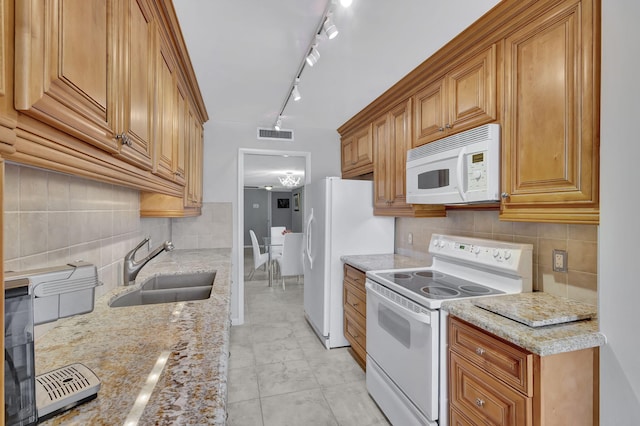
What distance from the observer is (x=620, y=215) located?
1146 mm

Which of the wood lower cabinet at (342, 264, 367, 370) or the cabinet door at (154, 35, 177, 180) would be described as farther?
the wood lower cabinet at (342, 264, 367, 370)

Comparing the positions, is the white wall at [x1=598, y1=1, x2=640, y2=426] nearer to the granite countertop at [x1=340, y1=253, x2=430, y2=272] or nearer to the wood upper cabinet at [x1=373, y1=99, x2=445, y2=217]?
the wood upper cabinet at [x1=373, y1=99, x2=445, y2=217]

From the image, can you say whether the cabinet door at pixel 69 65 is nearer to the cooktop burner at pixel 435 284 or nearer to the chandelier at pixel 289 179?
the cooktop burner at pixel 435 284

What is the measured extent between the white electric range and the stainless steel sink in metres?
1.22

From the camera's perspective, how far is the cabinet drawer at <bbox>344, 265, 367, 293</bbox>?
8.69 ft

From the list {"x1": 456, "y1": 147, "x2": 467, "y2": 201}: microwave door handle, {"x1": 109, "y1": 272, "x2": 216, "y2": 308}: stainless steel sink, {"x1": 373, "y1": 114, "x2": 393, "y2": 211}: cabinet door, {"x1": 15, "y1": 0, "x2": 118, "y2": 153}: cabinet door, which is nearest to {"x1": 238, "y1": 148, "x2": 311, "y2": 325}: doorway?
{"x1": 373, "y1": 114, "x2": 393, "y2": 211}: cabinet door

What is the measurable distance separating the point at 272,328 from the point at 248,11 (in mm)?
3145

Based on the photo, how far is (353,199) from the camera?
123 inches

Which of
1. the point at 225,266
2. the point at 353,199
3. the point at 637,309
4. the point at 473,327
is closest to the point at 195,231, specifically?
the point at 225,266

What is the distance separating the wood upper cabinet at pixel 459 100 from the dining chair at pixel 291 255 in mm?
3199

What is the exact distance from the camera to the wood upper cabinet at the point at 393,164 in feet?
8.17

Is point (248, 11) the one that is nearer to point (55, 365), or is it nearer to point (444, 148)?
point (444, 148)

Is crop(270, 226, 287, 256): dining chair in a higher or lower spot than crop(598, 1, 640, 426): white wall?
lower

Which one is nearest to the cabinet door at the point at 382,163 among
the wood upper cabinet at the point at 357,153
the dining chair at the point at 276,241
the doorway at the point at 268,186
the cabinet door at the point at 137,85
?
the wood upper cabinet at the point at 357,153
